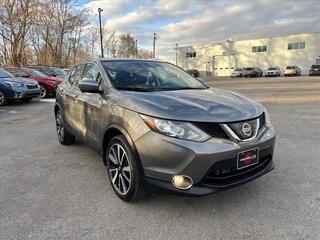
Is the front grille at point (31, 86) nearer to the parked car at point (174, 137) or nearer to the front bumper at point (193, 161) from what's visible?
the parked car at point (174, 137)

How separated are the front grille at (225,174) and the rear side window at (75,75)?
305cm

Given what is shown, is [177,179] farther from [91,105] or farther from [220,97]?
[91,105]

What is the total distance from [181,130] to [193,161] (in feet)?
1.00

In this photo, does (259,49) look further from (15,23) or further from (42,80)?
(42,80)

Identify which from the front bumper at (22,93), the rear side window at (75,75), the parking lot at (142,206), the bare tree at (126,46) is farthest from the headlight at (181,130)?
the bare tree at (126,46)

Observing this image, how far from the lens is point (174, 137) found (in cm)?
285

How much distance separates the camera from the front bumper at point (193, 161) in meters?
2.80

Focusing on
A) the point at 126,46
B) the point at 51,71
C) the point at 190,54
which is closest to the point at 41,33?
the point at 51,71

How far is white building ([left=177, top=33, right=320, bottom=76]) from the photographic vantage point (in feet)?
185

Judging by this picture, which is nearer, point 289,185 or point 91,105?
Answer: point 289,185

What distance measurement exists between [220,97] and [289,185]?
1.42 m

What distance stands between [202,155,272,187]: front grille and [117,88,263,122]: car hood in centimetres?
42

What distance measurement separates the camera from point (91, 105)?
163 inches

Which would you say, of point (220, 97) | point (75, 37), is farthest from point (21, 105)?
point (75, 37)
